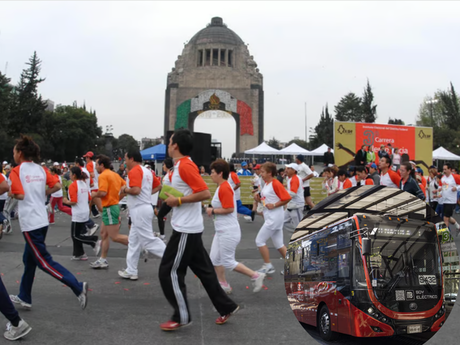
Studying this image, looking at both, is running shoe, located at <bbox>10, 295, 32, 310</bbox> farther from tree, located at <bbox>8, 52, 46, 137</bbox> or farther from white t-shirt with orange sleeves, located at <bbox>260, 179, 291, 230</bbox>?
tree, located at <bbox>8, 52, 46, 137</bbox>

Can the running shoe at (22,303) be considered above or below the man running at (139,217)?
below

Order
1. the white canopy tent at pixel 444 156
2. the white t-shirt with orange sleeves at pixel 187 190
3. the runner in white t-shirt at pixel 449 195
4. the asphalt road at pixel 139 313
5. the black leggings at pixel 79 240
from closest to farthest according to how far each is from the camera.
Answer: the asphalt road at pixel 139 313
the white t-shirt with orange sleeves at pixel 187 190
the black leggings at pixel 79 240
the runner in white t-shirt at pixel 449 195
the white canopy tent at pixel 444 156

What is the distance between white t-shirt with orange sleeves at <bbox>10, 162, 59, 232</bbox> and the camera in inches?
163

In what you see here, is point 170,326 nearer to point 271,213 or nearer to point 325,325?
point 271,213

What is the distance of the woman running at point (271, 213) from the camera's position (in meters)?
5.80

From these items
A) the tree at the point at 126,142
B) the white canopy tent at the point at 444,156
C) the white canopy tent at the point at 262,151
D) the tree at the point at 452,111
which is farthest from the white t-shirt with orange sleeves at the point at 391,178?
the tree at the point at 126,142

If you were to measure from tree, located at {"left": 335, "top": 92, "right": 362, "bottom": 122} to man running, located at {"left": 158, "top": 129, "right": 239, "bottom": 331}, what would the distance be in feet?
233

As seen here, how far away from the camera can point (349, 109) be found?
72.6m

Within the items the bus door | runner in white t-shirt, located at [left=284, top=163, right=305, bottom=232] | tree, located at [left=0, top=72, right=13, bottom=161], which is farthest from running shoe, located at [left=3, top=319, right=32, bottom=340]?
tree, located at [left=0, top=72, right=13, bottom=161]

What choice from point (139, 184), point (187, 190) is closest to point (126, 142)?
point (139, 184)

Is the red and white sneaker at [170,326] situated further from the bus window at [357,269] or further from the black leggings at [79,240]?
the black leggings at [79,240]

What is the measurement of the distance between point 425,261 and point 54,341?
10.8 feet

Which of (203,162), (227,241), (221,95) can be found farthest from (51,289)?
(221,95)

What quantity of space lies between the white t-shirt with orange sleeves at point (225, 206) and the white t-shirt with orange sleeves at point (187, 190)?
0.97 metres
